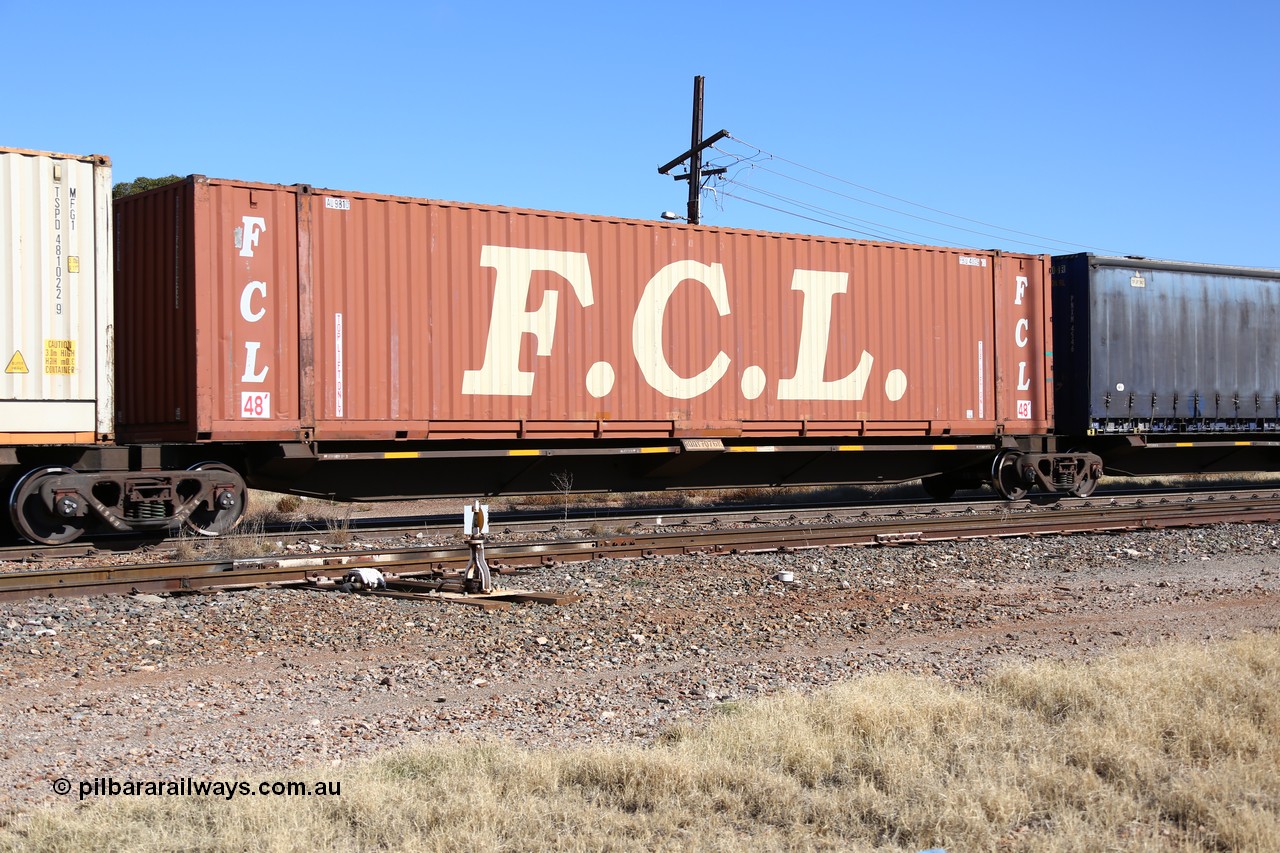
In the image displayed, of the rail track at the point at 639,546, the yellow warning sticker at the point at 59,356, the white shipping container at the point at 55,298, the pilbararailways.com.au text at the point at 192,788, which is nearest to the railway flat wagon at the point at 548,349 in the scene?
the white shipping container at the point at 55,298

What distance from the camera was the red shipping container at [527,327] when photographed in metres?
11.6

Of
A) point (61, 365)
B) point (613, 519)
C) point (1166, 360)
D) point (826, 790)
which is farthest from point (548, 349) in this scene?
point (1166, 360)

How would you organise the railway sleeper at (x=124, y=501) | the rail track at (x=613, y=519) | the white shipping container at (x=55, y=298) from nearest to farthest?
the white shipping container at (x=55, y=298) < the railway sleeper at (x=124, y=501) < the rail track at (x=613, y=519)

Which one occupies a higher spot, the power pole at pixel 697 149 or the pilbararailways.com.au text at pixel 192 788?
the power pole at pixel 697 149

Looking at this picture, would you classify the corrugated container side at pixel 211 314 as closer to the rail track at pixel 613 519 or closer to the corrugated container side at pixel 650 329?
the corrugated container side at pixel 650 329

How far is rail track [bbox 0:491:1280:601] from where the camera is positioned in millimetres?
8516

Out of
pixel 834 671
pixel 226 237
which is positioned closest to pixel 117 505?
pixel 226 237

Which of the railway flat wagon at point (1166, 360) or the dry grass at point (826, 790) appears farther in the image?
the railway flat wagon at point (1166, 360)

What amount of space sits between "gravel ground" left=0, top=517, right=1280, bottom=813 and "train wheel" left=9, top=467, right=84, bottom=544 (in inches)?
109

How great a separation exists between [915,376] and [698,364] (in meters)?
3.43

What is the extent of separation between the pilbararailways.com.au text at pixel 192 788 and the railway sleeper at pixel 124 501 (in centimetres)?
674

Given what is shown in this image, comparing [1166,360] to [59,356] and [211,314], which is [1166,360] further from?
[59,356]

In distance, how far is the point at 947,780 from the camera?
173 inches

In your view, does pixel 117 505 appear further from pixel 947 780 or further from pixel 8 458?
pixel 947 780
